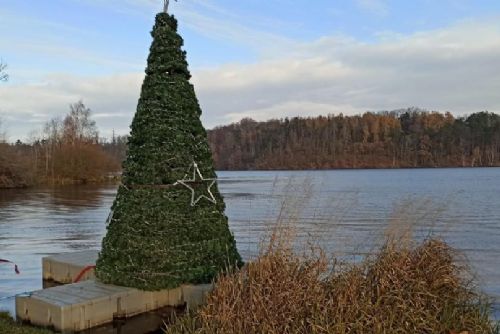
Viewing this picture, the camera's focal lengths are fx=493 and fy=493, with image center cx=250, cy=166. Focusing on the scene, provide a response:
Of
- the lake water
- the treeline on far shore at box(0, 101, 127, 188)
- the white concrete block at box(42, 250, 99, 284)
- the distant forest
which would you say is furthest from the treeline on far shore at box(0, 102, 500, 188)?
the white concrete block at box(42, 250, 99, 284)

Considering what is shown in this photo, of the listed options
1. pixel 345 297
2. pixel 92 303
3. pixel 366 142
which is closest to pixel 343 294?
pixel 345 297

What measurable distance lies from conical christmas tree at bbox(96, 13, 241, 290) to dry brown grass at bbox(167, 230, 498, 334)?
1.14 meters

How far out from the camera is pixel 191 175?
6949 millimetres

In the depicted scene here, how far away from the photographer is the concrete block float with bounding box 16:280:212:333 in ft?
19.3

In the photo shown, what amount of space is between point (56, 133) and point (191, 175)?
74.2 m

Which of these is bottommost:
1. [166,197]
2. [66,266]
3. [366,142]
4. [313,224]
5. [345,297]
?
[66,266]

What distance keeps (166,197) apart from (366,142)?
14063 centimetres

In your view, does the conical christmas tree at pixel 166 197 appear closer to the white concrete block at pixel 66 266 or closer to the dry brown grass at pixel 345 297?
the dry brown grass at pixel 345 297

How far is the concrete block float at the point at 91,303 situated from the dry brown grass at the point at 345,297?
0.91 meters

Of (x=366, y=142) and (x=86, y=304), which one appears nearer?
(x=86, y=304)

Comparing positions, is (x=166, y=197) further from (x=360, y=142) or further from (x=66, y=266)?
(x=360, y=142)

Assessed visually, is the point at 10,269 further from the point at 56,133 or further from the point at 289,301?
the point at 56,133

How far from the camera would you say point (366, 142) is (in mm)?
142750

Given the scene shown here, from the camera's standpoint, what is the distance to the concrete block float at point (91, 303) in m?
5.88
